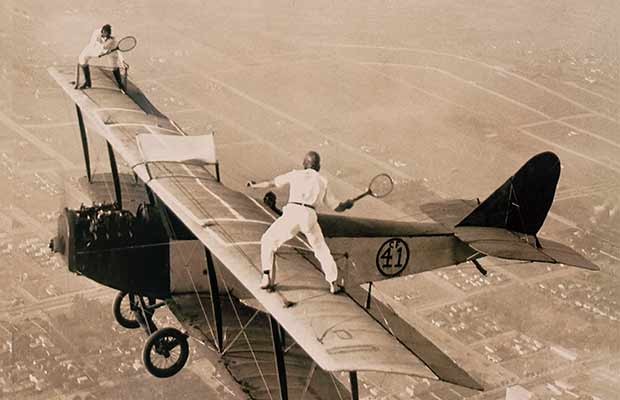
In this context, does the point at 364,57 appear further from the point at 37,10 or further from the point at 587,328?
the point at 587,328

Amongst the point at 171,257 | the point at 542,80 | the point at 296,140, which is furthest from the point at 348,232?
the point at 542,80

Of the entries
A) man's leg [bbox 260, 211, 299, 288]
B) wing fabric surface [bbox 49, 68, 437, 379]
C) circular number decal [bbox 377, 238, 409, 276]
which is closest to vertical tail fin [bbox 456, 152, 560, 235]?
circular number decal [bbox 377, 238, 409, 276]

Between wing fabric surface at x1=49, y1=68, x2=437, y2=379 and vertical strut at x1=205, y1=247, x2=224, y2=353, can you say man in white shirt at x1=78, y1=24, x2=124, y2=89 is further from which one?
vertical strut at x1=205, y1=247, x2=224, y2=353

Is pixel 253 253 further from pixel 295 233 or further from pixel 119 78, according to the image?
pixel 119 78

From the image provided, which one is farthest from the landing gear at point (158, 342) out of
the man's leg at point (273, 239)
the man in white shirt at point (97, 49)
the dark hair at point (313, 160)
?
the man in white shirt at point (97, 49)

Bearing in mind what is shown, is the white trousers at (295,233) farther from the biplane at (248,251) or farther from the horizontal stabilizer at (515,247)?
the horizontal stabilizer at (515,247)
